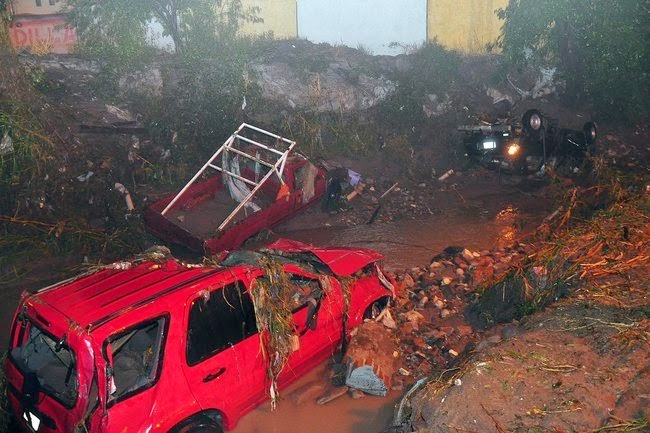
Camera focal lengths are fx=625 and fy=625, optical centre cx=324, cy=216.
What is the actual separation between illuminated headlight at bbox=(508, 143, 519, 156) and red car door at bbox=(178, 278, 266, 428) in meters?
9.14

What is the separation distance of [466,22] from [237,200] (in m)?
10.9

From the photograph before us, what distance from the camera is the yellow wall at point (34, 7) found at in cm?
1762

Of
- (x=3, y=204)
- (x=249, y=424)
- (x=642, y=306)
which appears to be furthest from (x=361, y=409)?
(x=3, y=204)

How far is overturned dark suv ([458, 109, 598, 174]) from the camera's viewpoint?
43.2 feet

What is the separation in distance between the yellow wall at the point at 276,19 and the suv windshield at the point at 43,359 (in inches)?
574

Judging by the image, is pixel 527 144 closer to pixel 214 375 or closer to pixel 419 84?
pixel 419 84

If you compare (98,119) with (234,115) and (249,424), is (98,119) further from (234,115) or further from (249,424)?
(249,424)

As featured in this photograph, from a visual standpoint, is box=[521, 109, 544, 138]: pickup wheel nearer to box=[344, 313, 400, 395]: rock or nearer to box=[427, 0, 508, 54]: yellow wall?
box=[427, 0, 508, 54]: yellow wall

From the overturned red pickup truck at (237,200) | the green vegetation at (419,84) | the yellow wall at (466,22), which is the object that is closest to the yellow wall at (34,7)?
the overturned red pickup truck at (237,200)

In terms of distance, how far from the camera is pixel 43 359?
5.20 m

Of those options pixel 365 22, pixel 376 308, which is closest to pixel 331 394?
pixel 376 308

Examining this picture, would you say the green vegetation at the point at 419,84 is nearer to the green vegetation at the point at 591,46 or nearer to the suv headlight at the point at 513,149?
the green vegetation at the point at 591,46

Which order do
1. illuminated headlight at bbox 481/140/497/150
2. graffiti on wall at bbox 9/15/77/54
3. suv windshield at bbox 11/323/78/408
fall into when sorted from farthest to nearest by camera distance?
graffiti on wall at bbox 9/15/77/54, illuminated headlight at bbox 481/140/497/150, suv windshield at bbox 11/323/78/408

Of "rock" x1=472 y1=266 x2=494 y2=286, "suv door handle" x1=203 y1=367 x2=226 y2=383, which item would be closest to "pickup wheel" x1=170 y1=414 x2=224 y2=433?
"suv door handle" x1=203 y1=367 x2=226 y2=383
